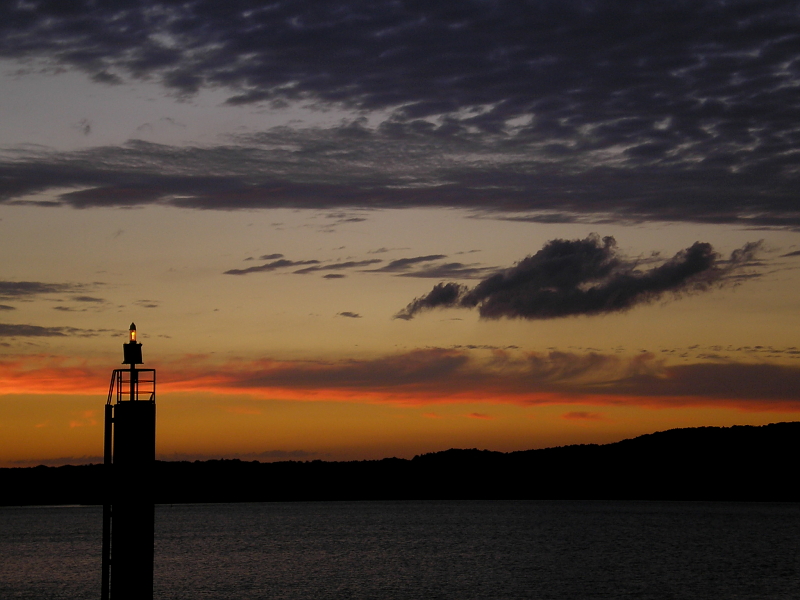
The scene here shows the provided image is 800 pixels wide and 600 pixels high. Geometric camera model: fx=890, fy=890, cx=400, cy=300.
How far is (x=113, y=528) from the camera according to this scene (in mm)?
23766

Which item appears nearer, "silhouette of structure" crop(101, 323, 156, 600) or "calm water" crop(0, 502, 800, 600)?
"silhouette of structure" crop(101, 323, 156, 600)

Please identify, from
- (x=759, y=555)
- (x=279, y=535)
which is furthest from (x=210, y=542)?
(x=759, y=555)

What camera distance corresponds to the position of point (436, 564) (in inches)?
3066

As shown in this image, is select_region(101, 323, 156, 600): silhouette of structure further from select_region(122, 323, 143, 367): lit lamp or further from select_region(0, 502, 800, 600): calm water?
select_region(0, 502, 800, 600): calm water

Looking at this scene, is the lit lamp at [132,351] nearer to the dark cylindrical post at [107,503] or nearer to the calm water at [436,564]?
the dark cylindrical post at [107,503]

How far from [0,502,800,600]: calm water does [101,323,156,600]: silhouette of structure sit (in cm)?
3490

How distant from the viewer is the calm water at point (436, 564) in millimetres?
59969

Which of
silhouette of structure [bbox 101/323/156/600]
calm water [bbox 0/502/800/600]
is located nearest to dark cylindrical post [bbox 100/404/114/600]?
silhouette of structure [bbox 101/323/156/600]

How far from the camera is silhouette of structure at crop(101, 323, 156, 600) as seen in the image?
2359 centimetres

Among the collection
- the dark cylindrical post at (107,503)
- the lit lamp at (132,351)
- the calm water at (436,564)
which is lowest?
the calm water at (436,564)

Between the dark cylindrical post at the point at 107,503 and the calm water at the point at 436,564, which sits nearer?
the dark cylindrical post at the point at 107,503

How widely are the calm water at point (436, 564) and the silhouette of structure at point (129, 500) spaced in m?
34.9

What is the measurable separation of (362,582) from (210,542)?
5352cm

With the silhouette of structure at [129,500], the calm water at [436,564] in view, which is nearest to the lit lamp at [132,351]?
the silhouette of structure at [129,500]
